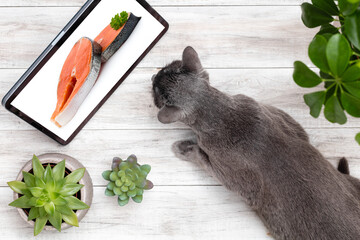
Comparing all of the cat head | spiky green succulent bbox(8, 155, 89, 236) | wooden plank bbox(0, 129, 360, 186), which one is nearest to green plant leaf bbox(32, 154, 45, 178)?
spiky green succulent bbox(8, 155, 89, 236)

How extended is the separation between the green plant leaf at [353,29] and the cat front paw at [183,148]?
604mm

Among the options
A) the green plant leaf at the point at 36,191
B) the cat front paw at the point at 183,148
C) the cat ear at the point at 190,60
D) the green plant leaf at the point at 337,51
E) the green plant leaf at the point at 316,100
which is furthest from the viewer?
the cat front paw at the point at 183,148

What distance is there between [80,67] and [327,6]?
68 cm

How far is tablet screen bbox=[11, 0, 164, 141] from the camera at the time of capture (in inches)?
44.1

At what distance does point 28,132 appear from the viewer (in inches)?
49.6

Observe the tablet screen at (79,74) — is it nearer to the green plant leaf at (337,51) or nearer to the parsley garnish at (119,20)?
the parsley garnish at (119,20)

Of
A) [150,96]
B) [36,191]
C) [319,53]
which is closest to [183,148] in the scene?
[150,96]

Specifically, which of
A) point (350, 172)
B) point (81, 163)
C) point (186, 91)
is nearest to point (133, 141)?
point (81, 163)

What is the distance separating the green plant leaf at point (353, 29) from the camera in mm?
756

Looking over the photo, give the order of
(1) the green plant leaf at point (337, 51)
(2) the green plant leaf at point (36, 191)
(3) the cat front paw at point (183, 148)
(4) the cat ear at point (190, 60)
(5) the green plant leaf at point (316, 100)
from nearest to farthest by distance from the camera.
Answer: (1) the green plant leaf at point (337, 51), (5) the green plant leaf at point (316, 100), (2) the green plant leaf at point (36, 191), (4) the cat ear at point (190, 60), (3) the cat front paw at point (183, 148)

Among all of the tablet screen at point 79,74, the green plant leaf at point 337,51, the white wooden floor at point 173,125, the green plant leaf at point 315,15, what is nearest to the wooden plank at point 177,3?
the white wooden floor at point 173,125

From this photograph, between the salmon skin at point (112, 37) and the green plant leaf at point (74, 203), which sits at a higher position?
the salmon skin at point (112, 37)

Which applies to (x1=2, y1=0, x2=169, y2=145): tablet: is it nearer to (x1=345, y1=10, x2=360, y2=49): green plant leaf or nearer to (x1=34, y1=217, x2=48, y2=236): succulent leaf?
(x1=34, y1=217, x2=48, y2=236): succulent leaf

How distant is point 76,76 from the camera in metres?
1.13
